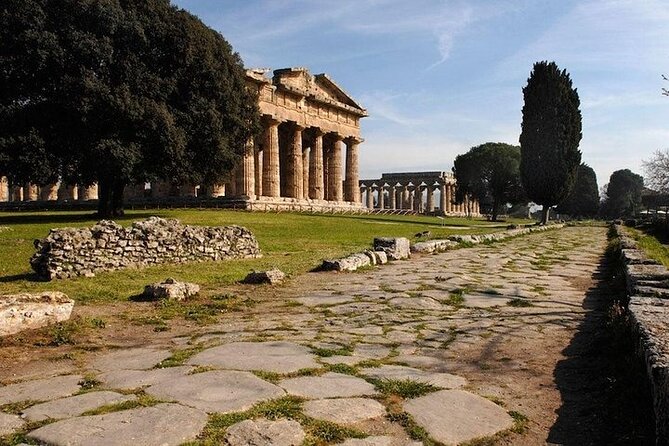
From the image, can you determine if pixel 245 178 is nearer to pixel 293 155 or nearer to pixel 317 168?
pixel 293 155

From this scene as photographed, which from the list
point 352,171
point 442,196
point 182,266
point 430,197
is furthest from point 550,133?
point 430,197

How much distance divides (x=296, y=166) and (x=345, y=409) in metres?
44.4

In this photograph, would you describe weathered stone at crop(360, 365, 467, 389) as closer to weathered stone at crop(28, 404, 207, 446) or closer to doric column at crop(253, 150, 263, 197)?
weathered stone at crop(28, 404, 207, 446)

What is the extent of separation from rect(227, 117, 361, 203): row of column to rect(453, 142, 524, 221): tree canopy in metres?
25.7

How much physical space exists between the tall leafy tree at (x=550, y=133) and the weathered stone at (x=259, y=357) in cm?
4356

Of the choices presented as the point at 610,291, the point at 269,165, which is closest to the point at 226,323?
the point at 610,291

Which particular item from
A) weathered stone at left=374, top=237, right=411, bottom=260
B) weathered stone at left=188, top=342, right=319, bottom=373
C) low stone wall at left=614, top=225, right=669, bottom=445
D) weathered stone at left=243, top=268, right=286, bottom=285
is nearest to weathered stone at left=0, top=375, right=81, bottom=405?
weathered stone at left=188, top=342, right=319, bottom=373

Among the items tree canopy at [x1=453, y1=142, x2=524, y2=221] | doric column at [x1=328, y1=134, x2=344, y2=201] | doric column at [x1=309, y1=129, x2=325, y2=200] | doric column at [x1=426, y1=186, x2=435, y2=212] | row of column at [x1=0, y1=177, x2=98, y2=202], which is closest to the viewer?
doric column at [x1=309, y1=129, x2=325, y2=200]

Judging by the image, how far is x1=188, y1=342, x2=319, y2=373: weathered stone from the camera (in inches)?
183

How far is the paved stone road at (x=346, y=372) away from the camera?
333cm

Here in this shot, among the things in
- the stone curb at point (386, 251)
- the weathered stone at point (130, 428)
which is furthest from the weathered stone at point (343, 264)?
the weathered stone at point (130, 428)

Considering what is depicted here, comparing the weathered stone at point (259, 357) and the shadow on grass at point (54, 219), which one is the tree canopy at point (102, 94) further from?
the weathered stone at point (259, 357)

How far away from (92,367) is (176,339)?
1.20 meters

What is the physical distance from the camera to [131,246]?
39.1 ft
